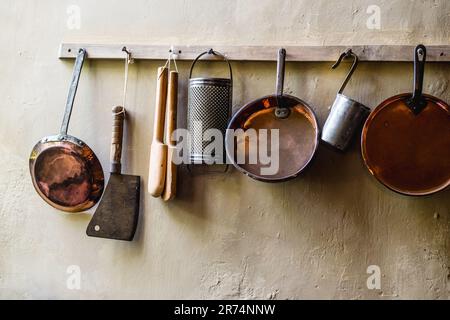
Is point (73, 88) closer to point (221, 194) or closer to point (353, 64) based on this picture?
point (221, 194)

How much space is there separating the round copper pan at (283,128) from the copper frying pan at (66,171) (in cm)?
51

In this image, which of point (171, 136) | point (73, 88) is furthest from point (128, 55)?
point (171, 136)

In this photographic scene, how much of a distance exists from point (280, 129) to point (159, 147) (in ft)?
1.36

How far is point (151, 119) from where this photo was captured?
1574 mm

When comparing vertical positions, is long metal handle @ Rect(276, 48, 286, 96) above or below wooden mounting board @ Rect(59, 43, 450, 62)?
below

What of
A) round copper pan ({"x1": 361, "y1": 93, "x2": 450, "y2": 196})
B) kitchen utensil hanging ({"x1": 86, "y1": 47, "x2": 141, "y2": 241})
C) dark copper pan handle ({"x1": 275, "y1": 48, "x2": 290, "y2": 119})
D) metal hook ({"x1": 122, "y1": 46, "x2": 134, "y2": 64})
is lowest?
kitchen utensil hanging ({"x1": 86, "y1": 47, "x2": 141, "y2": 241})

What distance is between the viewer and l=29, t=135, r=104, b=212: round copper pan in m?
1.53

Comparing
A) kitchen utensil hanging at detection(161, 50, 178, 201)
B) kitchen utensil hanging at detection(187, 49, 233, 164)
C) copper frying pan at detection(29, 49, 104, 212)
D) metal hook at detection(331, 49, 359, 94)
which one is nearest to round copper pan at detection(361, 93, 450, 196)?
metal hook at detection(331, 49, 359, 94)

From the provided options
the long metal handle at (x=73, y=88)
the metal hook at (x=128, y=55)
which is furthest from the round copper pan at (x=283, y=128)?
the long metal handle at (x=73, y=88)

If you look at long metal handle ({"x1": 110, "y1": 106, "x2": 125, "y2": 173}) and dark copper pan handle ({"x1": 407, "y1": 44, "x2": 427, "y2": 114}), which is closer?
dark copper pan handle ({"x1": 407, "y1": 44, "x2": 427, "y2": 114})

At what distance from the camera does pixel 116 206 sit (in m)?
1.54

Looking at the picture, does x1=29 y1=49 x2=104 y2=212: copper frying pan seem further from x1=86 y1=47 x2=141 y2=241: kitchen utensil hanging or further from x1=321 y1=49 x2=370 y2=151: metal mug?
x1=321 y1=49 x2=370 y2=151: metal mug

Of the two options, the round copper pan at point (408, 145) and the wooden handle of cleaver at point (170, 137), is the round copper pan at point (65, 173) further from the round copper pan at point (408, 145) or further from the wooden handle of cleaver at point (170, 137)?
the round copper pan at point (408, 145)

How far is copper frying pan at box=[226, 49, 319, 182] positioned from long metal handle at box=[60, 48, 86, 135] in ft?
1.86
